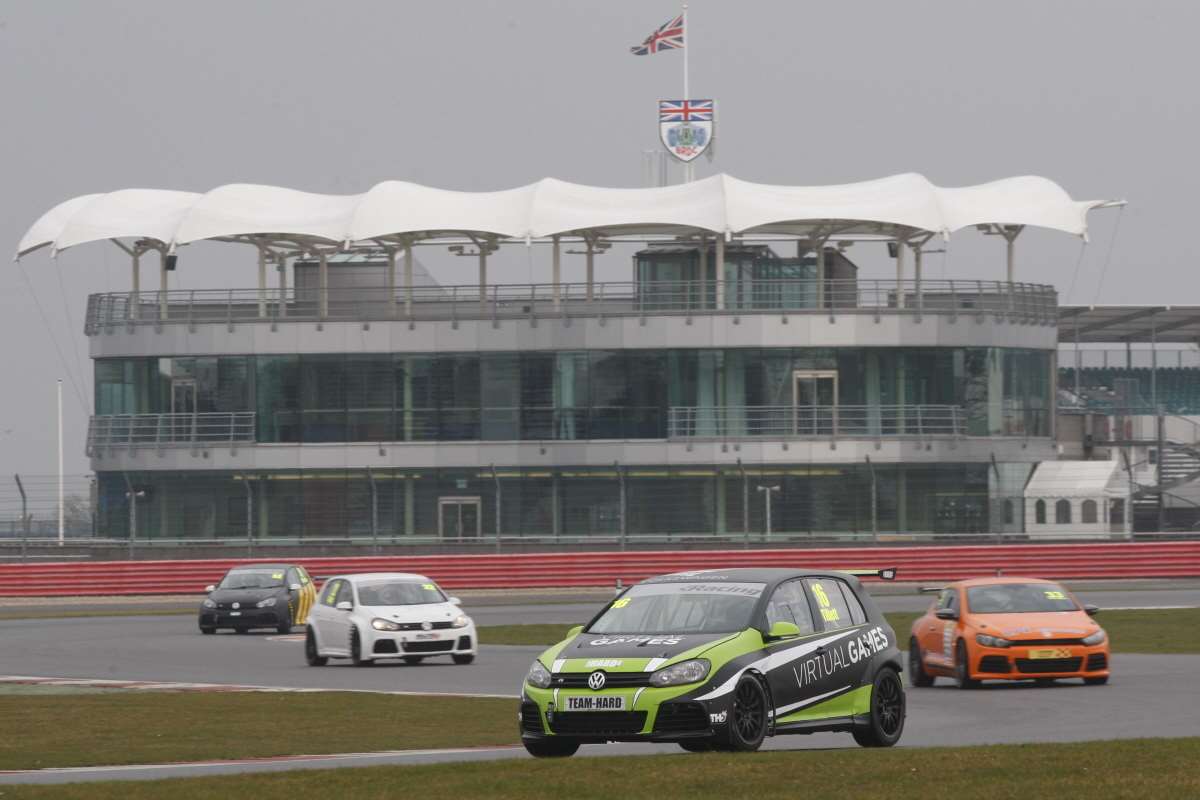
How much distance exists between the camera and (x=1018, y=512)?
5909 cm

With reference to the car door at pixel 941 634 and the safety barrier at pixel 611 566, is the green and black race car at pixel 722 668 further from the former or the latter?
the safety barrier at pixel 611 566

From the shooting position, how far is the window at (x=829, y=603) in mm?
16047

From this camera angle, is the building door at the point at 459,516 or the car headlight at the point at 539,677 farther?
the building door at the point at 459,516

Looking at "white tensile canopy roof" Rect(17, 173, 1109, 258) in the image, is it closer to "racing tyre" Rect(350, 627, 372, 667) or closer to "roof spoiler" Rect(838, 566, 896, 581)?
"racing tyre" Rect(350, 627, 372, 667)

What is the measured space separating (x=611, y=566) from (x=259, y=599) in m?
15.1

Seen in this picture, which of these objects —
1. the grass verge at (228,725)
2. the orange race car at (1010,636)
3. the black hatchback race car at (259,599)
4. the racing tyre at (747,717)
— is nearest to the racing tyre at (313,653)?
the grass verge at (228,725)

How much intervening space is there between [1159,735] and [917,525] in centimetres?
4210

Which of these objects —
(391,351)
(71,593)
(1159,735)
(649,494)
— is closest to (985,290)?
(649,494)

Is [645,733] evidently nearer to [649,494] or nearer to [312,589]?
[312,589]

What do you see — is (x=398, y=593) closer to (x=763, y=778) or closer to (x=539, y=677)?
(x=539, y=677)

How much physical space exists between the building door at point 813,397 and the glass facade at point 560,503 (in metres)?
1.91

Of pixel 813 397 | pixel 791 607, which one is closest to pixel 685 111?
pixel 813 397

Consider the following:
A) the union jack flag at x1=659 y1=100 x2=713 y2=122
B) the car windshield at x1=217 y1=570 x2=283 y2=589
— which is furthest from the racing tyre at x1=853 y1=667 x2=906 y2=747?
the union jack flag at x1=659 y1=100 x2=713 y2=122

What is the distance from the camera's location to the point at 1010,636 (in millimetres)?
23047
